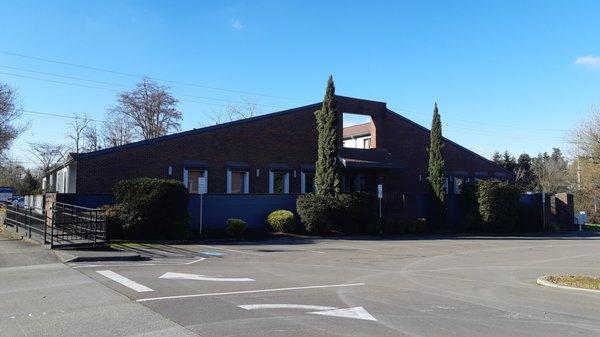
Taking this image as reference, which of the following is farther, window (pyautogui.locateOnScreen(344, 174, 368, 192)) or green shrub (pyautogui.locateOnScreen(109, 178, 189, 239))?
window (pyautogui.locateOnScreen(344, 174, 368, 192))

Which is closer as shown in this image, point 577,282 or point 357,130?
point 577,282

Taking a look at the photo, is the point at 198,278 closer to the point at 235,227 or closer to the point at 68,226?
the point at 68,226

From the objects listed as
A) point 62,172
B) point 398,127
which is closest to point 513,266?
point 398,127

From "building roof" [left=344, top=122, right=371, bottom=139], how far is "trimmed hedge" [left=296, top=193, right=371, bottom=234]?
11528mm

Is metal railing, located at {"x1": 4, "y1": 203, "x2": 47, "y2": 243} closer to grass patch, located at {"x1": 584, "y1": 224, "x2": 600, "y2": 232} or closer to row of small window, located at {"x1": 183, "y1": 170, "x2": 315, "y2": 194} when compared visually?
row of small window, located at {"x1": 183, "y1": 170, "x2": 315, "y2": 194}

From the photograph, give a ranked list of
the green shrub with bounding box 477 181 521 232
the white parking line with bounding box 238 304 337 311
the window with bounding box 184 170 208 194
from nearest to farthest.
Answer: the white parking line with bounding box 238 304 337 311, the window with bounding box 184 170 208 194, the green shrub with bounding box 477 181 521 232

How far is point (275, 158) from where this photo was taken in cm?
3306

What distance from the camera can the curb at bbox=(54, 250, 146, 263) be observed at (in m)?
14.7

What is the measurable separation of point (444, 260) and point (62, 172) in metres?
24.2

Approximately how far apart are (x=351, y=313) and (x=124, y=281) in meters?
5.12

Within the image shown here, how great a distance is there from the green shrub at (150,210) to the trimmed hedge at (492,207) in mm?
18103

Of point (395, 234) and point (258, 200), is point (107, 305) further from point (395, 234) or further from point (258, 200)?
point (395, 234)

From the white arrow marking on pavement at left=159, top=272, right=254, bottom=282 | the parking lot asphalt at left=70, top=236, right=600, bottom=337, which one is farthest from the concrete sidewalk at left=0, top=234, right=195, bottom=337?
the white arrow marking on pavement at left=159, top=272, right=254, bottom=282

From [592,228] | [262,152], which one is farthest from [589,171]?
[262,152]
